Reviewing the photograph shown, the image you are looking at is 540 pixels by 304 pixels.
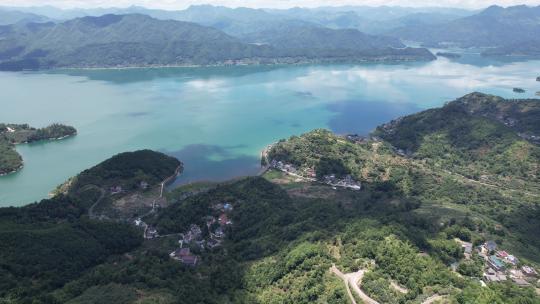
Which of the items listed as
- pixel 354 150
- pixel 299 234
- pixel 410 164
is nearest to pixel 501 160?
pixel 410 164

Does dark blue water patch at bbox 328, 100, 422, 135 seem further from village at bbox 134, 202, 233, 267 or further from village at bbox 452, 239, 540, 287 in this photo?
village at bbox 452, 239, 540, 287

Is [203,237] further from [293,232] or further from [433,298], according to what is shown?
[433,298]

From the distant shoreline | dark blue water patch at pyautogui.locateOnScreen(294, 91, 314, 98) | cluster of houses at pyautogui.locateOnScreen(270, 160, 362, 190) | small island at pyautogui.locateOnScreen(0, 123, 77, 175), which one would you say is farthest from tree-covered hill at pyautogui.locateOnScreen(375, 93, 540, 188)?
the distant shoreline

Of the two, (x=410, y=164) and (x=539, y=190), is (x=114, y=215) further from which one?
(x=539, y=190)

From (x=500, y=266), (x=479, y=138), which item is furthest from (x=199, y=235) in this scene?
(x=479, y=138)

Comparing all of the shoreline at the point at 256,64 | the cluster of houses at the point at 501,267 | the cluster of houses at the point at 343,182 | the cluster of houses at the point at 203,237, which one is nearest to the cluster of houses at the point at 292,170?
the cluster of houses at the point at 343,182
